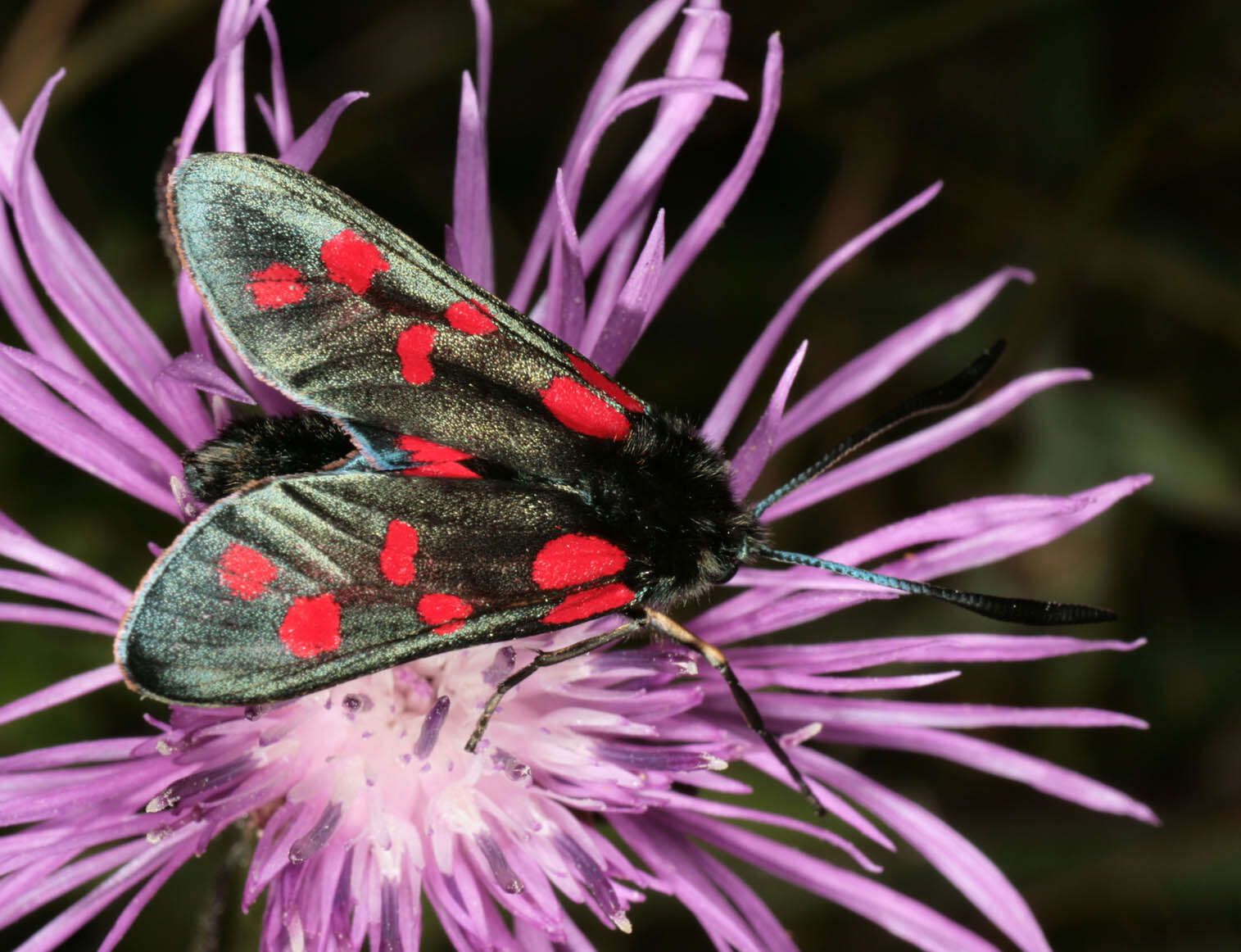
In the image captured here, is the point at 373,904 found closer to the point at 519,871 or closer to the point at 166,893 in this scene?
the point at 519,871

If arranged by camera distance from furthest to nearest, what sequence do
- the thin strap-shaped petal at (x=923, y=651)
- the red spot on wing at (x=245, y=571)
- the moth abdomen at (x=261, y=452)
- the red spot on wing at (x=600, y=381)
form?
the thin strap-shaped petal at (x=923, y=651), the red spot on wing at (x=600, y=381), the moth abdomen at (x=261, y=452), the red spot on wing at (x=245, y=571)

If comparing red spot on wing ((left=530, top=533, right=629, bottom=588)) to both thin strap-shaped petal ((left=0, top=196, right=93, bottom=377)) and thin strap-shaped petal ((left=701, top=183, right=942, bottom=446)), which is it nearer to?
thin strap-shaped petal ((left=701, top=183, right=942, bottom=446))

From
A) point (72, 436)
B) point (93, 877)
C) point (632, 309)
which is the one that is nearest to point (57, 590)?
point (72, 436)

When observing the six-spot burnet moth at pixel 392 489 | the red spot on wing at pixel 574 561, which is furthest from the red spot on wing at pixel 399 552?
the red spot on wing at pixel 574 561

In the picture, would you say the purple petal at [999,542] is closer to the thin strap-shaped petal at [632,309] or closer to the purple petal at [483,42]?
the thin strap-shaped petal at [632,309]

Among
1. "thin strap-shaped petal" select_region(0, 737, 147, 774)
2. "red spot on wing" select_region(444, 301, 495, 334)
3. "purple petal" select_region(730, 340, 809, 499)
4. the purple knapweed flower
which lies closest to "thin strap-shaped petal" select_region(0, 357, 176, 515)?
the purple knapweed flower

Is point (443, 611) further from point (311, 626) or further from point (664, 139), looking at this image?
point (664, 139)

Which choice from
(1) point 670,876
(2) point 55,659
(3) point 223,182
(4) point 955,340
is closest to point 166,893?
(2) point 55,659
